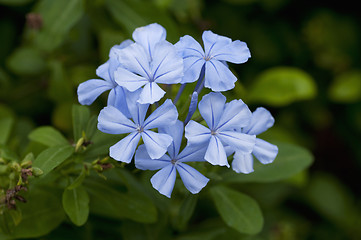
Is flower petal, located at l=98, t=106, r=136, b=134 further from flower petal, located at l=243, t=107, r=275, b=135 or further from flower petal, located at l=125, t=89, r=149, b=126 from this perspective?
flower petal, located at l=243, t=107, r=275, b=135

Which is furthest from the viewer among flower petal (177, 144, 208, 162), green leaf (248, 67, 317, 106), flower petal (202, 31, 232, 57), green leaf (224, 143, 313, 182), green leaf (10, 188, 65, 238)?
green leaf (248, 67, 317, 106)

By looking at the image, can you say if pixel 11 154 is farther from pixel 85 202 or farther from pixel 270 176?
pixel 270 176

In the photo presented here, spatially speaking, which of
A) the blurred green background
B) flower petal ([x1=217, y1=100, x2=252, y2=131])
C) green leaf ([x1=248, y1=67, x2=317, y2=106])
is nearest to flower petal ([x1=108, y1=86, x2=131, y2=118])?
flower petal ([x1=217, y1=100, x2=252, y2=131])

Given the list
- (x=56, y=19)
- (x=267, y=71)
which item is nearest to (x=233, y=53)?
(x=56, y=19)

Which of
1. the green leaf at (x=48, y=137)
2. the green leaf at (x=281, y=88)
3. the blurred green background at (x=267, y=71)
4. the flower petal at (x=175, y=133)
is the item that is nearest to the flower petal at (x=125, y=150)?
the flower petal at (x=175, y=133)

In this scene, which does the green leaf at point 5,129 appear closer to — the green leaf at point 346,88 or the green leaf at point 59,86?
the green leaf at point 59,86
